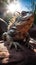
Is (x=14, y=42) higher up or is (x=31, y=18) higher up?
(x=31, y=18)

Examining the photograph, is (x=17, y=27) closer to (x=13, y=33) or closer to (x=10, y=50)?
(x=13, y=33)

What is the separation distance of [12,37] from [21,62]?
4.24 ft

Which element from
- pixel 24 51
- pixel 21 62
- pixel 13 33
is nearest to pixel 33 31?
pixel 13 33

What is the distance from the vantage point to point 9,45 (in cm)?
496

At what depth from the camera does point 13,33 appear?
5316 mm

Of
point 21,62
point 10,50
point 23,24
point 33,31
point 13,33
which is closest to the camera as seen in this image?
point 21,62

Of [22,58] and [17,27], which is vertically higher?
[17,27]

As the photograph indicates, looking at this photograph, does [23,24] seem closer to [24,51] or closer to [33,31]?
[24,51]

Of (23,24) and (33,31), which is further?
(33,31)

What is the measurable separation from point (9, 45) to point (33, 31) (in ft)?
10.2

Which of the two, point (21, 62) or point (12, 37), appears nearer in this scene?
point (21, 62)

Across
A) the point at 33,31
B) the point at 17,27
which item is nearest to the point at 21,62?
the point at 17,27

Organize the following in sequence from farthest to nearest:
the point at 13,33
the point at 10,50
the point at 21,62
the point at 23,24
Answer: the point at 13,33 < the point at 23,24 < the point at 10,50 < the point at 21,62

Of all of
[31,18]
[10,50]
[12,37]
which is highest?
[31,18]
